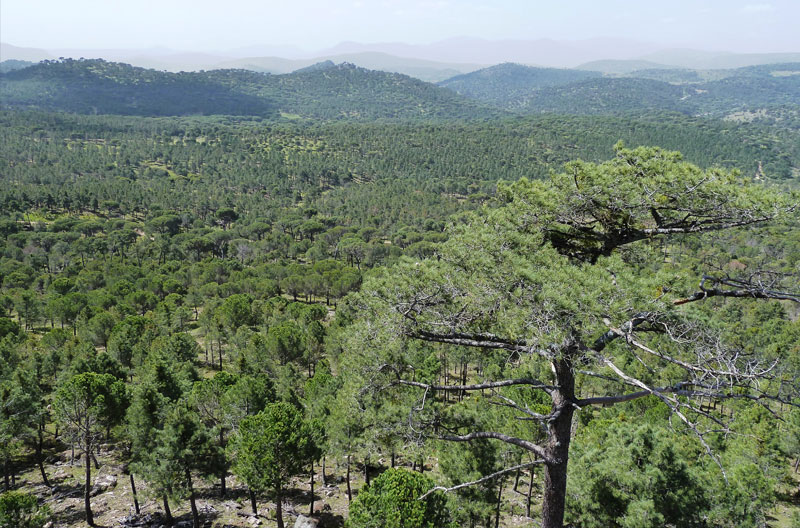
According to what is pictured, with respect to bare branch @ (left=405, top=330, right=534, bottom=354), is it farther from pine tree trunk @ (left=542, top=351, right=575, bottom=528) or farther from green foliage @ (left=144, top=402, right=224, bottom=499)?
green foliage @ (left=144, top=402, right=224, bottom=499)

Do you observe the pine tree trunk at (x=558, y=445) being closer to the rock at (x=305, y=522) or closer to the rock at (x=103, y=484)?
the rock at (x=305, y=522)

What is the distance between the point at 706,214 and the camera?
27.9ft

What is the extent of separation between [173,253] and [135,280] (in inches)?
780

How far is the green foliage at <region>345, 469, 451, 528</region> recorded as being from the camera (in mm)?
14781

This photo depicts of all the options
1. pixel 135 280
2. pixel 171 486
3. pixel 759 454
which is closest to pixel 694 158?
pixel 759 454

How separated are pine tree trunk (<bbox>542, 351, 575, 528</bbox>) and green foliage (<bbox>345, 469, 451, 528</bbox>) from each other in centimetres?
614

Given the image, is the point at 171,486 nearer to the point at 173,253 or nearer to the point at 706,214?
the point at 706,214

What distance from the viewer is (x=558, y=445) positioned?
921 cm

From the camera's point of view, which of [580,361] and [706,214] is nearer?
[580,361]

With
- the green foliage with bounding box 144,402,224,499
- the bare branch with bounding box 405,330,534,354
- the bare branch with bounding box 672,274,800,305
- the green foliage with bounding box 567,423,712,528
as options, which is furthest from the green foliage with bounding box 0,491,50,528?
the bare branch with bounding box 672,274,800,305

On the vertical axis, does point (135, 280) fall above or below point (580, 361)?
below

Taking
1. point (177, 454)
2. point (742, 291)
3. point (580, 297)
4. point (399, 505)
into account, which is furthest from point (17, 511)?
point (742, 291)

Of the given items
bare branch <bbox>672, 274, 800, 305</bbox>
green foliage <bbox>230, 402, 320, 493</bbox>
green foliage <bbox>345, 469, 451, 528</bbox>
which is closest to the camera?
bare branch <bbox>672, 274, 800, 305</bbox>

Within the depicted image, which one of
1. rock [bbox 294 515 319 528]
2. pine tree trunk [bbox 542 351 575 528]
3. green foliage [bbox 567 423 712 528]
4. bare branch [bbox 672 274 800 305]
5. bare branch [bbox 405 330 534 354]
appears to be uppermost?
bare branch [bbox 672 274 800 305]
